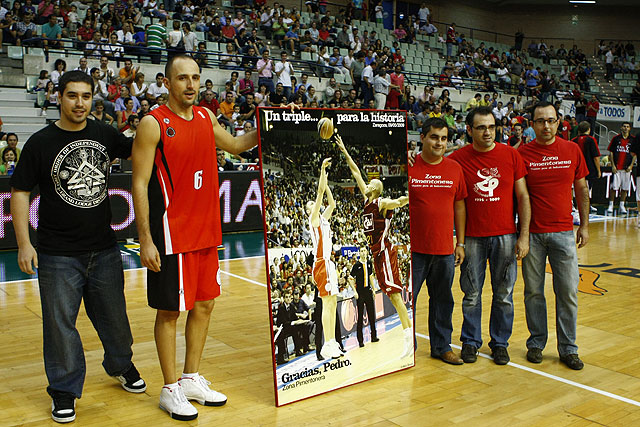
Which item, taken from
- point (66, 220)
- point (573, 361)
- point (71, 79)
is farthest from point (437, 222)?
point (71, 79)

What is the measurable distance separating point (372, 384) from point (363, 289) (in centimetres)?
71

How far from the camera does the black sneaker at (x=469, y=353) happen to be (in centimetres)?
530

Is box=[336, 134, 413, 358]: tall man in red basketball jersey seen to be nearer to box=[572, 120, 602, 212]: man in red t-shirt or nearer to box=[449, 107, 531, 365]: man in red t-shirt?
box=[449, 107, 531, 365]: man in red t-shirt

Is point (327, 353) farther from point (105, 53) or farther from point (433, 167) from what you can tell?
point (105, 53)

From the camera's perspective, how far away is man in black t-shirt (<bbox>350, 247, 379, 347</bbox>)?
491cm

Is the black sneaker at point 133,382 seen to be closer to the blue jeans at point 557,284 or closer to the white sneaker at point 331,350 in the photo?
the white sneaker at point 331,350

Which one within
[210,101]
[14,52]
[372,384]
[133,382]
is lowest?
[372,384]

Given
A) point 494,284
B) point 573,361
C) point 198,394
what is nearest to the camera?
point 198,394

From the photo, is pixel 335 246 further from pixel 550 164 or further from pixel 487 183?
pixel 550 164

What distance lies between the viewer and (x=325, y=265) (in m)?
4.68

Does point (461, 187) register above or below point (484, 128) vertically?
below

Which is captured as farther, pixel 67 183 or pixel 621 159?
pixel 621 159

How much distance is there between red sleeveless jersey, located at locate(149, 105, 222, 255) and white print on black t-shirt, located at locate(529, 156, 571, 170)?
2671 millimetres

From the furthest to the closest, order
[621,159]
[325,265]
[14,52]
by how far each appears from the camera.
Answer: [14,52] < [621,159] < [325,265]
